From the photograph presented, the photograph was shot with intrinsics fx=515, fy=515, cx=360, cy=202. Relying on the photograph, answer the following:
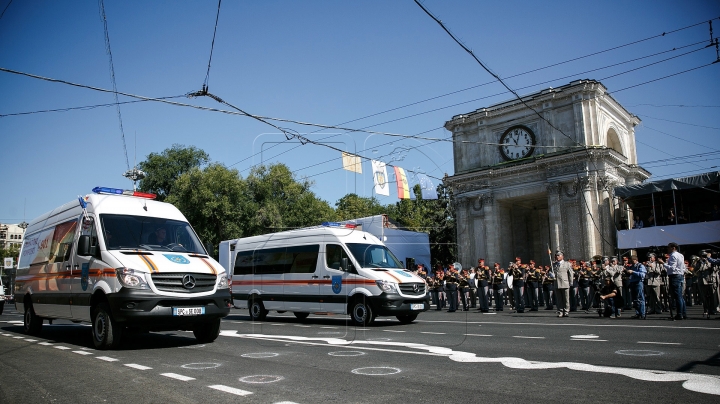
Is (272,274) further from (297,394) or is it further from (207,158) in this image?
(207,158)

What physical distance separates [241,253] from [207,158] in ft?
147

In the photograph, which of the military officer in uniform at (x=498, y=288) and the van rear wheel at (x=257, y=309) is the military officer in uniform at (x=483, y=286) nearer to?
the military officer in uniform at (x=498, y=288)

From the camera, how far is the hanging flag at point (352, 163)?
59.6ft

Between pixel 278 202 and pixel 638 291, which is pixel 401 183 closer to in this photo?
pixel 638 291

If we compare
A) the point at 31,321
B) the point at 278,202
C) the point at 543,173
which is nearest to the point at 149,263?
the point at 31,321

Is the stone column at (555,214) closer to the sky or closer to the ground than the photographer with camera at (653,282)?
closer to the sky

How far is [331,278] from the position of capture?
14.7 metres

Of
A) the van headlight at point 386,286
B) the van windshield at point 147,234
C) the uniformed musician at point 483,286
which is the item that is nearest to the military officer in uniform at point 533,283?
the uniformed musician at point 483,286

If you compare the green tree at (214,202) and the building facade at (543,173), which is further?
the green tree at (214,202)

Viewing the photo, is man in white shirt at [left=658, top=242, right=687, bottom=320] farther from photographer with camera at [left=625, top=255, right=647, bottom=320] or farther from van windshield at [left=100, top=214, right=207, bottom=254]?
van windshield at [left=100, top=214, right=207, bottom=254]

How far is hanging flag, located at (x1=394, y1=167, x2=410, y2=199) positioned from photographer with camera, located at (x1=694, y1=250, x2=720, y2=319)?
10.6 m

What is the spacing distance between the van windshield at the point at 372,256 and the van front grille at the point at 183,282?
216 inches

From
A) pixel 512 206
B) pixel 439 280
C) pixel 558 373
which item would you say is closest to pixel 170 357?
pixel 558 373

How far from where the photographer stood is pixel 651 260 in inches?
643
